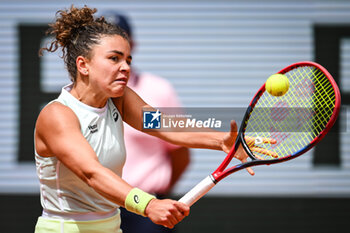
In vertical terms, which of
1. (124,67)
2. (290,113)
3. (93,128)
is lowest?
(290,113)

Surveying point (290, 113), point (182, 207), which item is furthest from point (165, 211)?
point (290, 113)

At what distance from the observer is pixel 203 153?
5.62m

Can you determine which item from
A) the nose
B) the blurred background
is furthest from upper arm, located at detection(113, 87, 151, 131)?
the blurred background

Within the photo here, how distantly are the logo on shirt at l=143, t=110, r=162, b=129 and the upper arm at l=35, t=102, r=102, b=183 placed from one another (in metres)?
0.45

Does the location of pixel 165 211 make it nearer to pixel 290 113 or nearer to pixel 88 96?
pixel 88 96

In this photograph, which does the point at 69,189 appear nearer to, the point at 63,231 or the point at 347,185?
the point at 63,231

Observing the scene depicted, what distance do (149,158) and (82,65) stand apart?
3.72 ft

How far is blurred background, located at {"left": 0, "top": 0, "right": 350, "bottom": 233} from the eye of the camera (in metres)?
5.62

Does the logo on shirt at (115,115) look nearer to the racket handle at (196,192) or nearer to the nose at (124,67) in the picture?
the nose at (124,67)

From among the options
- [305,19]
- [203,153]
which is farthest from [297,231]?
[305,19]

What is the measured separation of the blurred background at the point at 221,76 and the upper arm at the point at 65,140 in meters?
3.28

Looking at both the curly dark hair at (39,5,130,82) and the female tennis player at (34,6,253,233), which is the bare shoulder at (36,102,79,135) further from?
the curly dark hair at (39,5,130,82)

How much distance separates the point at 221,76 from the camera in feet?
18.7

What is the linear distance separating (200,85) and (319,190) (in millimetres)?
1598
